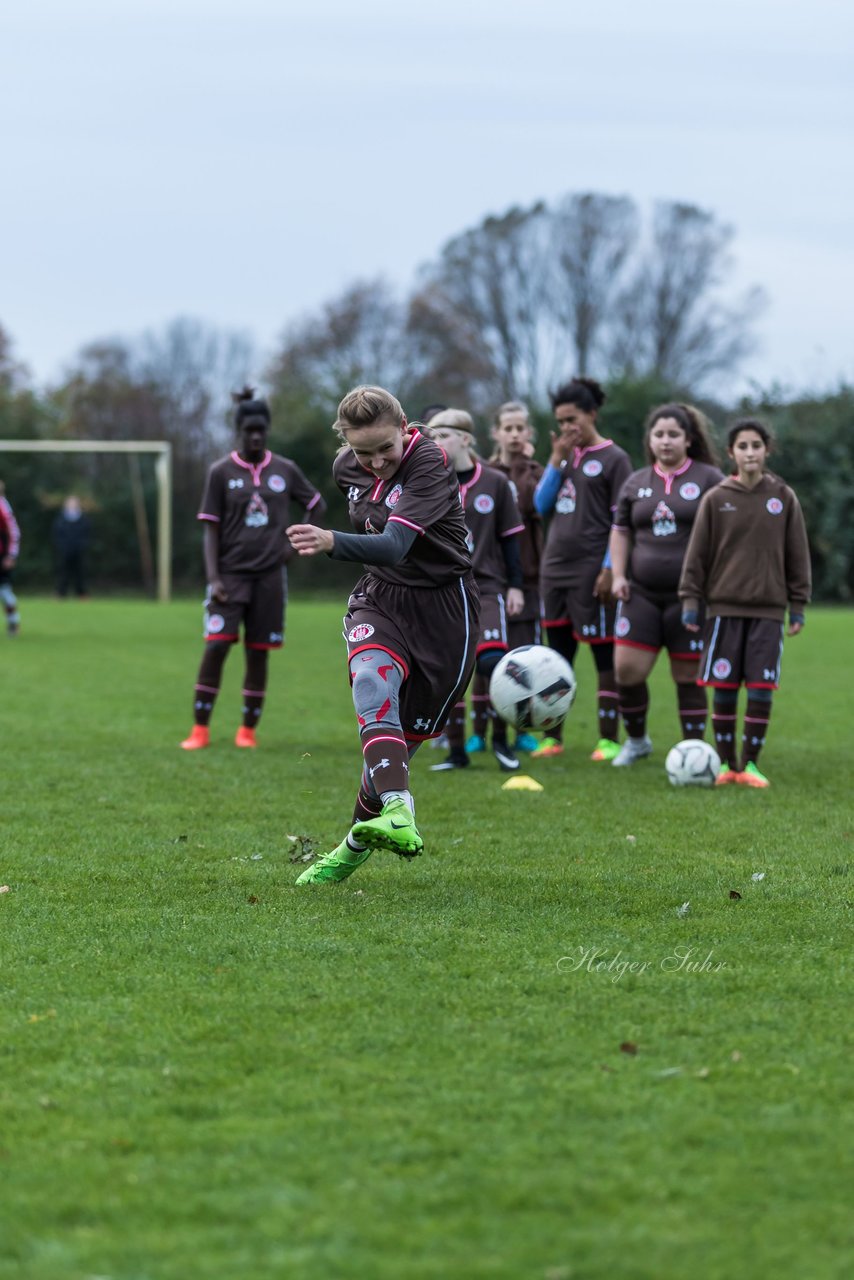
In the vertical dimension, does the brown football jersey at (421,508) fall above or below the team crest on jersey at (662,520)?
above

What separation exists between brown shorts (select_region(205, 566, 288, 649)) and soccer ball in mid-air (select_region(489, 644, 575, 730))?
112 inches

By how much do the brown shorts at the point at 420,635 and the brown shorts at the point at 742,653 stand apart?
3.12 m

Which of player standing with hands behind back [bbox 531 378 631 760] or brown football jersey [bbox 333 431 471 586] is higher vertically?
brown football jersey [bbox 333 431 471 586]

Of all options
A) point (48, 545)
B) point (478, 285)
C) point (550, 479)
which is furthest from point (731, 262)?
point (550, 479)

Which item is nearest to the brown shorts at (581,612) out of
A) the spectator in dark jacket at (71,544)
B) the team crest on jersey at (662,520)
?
the team crest on jersey at (662,520)

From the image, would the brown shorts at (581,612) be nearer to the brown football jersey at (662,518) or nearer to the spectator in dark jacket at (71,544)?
the brown football jersey at (662,518)

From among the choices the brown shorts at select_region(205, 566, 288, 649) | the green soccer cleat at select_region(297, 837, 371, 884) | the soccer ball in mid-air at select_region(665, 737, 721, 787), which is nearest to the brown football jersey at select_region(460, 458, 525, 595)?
the brown shorts at select_region(205, 566, 288, 649)

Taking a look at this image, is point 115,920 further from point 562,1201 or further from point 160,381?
point 160,381

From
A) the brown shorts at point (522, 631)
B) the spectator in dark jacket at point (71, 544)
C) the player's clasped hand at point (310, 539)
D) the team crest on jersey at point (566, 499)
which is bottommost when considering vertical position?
the spectator in dark jacket at point (71, 544)

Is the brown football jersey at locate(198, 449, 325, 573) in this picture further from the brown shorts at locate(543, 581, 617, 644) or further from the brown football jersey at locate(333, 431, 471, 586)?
the brown football jersey at locate(333, 431, 471, 586)

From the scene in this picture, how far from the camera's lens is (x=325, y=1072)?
12.0 feet

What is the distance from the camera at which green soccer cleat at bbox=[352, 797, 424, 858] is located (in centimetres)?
523

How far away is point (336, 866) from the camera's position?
19.1 ft

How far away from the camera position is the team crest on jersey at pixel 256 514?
1005 centimetres
